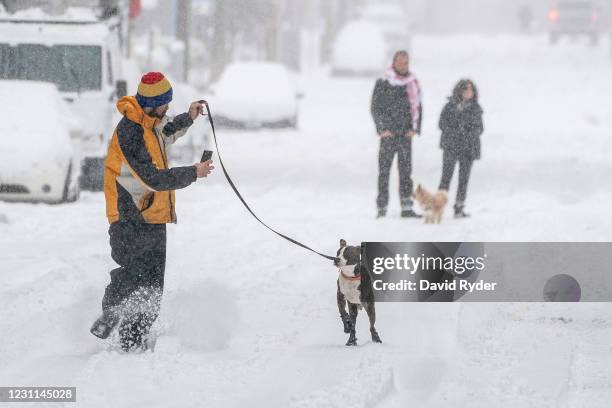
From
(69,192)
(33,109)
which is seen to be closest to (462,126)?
(69,192)

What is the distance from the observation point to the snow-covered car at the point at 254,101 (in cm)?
2562

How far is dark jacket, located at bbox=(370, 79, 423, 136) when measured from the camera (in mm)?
13297

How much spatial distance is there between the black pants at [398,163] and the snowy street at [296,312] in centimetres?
25

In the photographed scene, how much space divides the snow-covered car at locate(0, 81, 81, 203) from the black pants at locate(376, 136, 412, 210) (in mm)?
3481

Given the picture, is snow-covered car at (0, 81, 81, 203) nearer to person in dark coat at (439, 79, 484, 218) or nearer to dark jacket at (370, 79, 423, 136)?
dark jacket at (370, 79, 423, 136)

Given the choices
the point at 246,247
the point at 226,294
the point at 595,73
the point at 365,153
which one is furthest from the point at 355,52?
the point at 226,294

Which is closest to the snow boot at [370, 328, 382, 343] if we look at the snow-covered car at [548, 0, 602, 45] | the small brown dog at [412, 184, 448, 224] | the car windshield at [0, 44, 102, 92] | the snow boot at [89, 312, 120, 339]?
the snow boot at [89, 312, 120, 339]

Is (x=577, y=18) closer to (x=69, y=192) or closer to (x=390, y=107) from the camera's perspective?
(x=69, y=192)

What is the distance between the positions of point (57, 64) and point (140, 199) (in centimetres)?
1047

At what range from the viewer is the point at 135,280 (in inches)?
284

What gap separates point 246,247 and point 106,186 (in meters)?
4.52

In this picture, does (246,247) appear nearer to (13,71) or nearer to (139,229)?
(139,229)

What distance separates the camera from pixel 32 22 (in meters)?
17.3

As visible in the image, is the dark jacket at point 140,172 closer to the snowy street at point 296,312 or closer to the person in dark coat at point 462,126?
the snowy street at point 296,312
